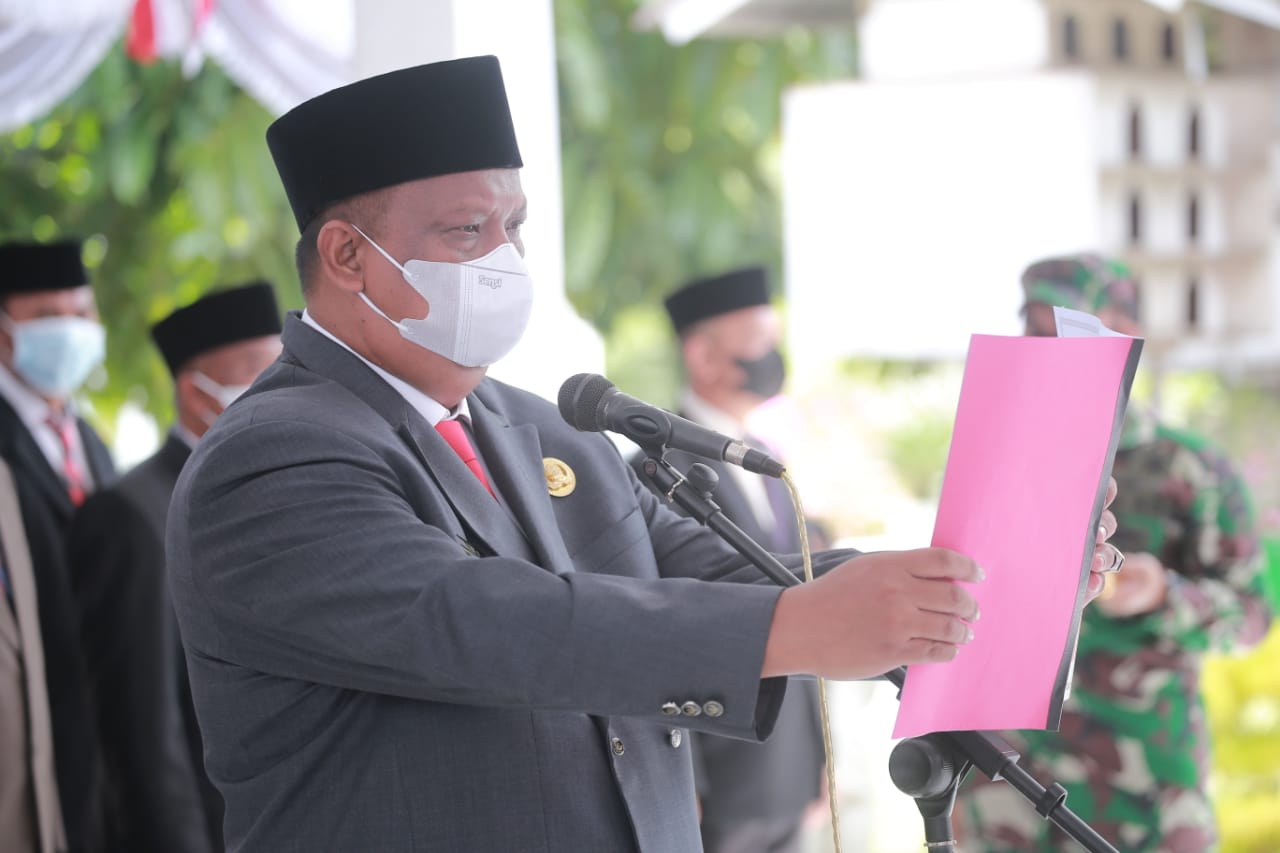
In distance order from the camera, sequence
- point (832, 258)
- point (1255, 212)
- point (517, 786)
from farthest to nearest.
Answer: point (1255, 212) → point (832, 258) → point (517, 786)

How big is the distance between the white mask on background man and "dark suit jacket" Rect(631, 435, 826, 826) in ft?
6.55

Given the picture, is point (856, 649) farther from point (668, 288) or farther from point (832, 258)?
point (668, 288)

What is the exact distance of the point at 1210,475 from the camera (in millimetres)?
3680

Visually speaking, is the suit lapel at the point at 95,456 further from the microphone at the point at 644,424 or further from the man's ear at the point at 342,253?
the microphone at the point at 644,424

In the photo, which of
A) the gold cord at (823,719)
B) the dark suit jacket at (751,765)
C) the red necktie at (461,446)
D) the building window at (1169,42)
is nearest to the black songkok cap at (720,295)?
the dark suit jacket at (751,765)

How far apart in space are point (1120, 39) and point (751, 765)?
309cm

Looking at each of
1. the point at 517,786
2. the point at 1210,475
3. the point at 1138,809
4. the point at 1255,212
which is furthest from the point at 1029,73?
the point at 517,786

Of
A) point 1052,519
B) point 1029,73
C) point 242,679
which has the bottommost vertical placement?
point 242,679

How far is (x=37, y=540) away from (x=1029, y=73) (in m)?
3.43

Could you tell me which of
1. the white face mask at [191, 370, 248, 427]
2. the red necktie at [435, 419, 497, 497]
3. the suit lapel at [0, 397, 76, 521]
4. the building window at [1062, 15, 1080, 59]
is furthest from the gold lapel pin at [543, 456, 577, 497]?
the building window at [1062, 15, 1080, 59]

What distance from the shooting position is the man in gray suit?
1.54 meters

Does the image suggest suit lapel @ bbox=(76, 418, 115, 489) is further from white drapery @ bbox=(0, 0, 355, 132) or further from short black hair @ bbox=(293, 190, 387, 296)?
short black hair @ bbox=(293, 190, 387, 296)

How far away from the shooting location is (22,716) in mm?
3836

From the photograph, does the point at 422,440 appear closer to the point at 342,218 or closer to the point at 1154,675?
the point at 342,218
